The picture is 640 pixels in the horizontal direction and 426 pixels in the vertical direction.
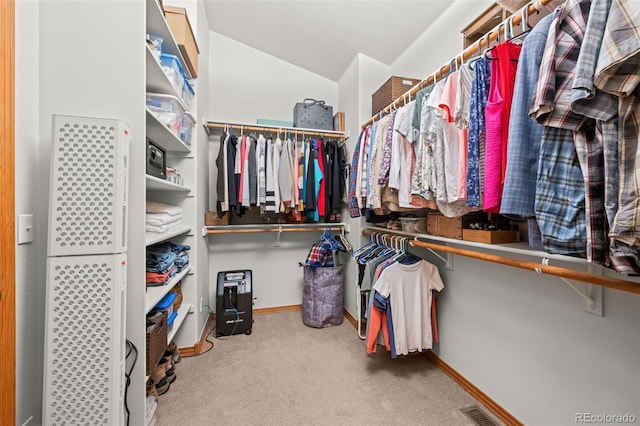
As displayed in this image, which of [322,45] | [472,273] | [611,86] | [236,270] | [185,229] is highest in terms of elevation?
[322,45]

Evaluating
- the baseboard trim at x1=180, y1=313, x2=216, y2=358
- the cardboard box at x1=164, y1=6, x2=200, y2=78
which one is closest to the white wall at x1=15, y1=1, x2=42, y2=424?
the cardboard box at x1=164, y1=6, x2=200, y2=78

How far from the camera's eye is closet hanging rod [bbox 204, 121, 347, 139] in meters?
2.44

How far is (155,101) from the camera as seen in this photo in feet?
5.06

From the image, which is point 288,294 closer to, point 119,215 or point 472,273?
point 472,273

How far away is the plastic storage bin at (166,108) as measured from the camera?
5.01 feet

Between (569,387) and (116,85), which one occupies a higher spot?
(116,85)

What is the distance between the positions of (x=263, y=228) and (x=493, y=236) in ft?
6.56

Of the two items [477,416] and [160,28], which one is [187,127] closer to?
[160,28]

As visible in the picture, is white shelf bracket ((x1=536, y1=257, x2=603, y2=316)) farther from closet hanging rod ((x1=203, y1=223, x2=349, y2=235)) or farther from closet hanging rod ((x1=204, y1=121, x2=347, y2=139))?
closet hanging rod ((x1=204, y1=121, x2=347, y2=139))

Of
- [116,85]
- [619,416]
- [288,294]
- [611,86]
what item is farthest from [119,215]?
[288,294]

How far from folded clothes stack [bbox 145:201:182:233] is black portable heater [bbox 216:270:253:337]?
36.0 inches

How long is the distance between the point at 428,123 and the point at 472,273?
3.14 feet

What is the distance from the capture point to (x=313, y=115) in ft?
9.16

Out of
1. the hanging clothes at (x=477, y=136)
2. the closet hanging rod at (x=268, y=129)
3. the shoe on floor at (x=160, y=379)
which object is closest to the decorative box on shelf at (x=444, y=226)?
the hanging clothes at (x=477, y=136)
